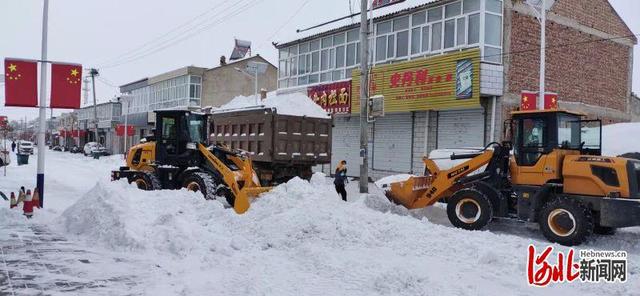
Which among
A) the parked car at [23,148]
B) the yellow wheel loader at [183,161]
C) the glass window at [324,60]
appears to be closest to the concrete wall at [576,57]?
the glass window at [324,60]

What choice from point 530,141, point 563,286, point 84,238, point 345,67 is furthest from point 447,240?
point 345,67

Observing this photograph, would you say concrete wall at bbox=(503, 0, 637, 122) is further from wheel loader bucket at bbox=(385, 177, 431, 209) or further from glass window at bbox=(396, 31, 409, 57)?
wheel loader bucket at bbox=(385, 177, 431, 209)

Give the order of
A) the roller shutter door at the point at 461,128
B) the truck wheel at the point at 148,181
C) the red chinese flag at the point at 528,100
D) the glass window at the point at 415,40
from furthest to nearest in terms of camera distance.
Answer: the glass window at the point at 415,40
the roller shutter door at the point at 461,128
the red chinese flag at the point at 528,100
the truck wheel at the point at 148,181

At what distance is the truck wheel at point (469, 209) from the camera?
11086 mm

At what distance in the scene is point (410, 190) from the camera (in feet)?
40.9

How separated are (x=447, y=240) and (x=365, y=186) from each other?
23.0 feet

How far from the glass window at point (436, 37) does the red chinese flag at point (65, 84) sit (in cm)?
1261

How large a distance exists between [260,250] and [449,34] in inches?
546

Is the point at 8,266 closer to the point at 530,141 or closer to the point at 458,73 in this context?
the point at 530,141

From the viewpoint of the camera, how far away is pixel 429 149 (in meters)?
20.7

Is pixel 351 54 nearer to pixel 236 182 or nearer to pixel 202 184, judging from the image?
pixel 202 184

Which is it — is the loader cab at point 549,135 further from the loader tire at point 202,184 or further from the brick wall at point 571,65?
the brick wall at point 571,65

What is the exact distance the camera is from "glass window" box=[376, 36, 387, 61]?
902 inches

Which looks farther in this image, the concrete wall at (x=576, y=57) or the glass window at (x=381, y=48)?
the glass window at (x=381, y=48)
